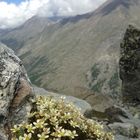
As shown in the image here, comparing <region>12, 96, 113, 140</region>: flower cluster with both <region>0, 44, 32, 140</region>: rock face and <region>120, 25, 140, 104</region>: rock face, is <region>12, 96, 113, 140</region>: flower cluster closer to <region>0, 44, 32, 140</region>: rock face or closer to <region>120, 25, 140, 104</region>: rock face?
<region>0, 44, 32, 140</region>: rock face

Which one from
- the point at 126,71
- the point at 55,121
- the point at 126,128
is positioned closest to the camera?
the point at 55,121

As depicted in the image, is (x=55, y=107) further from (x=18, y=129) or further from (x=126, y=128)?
(x=126, y=128)

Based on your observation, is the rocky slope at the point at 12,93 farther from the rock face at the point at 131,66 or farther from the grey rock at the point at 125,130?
the rock face at the point at 131,66

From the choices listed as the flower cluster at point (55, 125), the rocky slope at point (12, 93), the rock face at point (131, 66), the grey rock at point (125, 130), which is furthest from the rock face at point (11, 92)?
the rock face at point (131, 66)

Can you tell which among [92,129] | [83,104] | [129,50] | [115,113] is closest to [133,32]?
[129,50]

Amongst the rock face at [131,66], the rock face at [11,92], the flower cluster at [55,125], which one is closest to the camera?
the flower cluster at [55,125]

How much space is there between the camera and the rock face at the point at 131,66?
38938mm

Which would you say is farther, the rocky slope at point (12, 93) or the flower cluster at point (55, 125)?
the rocky slope at point (12, 93)

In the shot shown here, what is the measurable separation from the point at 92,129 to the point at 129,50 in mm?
31148

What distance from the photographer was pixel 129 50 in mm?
41438

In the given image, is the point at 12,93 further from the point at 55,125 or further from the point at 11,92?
the point at 55,125

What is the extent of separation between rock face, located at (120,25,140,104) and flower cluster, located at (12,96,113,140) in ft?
89.7

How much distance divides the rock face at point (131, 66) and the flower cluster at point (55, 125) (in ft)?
89.7

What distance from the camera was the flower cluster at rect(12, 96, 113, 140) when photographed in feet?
29.6
